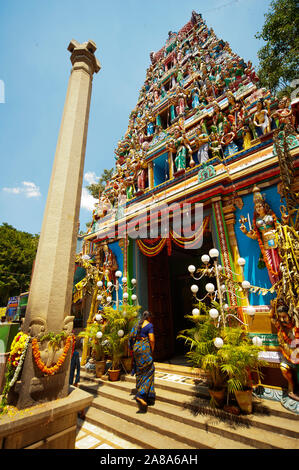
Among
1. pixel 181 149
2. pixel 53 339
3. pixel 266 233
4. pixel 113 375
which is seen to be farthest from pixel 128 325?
pixel 181 149

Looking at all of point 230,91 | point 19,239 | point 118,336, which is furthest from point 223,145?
point 19,239

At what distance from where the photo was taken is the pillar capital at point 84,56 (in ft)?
15.1

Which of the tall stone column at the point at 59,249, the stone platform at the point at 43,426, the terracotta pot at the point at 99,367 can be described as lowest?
the terracotta pot at the point at 99,367

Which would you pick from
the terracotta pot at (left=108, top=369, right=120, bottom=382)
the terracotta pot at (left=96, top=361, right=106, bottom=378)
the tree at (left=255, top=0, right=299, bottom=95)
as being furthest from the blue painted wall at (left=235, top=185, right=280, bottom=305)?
the tree at (left=255, top=0, right=299, bottom=95)

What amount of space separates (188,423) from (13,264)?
27.0 metres

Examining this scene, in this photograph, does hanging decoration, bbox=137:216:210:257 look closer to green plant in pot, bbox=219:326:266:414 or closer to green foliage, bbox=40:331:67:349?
green plant in pot, bbox=219:326:266:414

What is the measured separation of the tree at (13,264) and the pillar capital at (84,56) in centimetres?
2523

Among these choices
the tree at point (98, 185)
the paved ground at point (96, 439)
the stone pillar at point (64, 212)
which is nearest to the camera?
the stone pillar at point (64, 212)

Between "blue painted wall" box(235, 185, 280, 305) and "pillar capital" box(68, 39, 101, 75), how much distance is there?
509cm

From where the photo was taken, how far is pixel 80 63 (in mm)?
4586

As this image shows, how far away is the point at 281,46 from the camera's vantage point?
9828 mm

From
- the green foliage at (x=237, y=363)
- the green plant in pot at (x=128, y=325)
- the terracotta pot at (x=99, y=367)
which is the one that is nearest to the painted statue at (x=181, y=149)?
the green plant in pot at (x=128, y=325)

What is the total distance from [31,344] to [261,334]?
4.74m

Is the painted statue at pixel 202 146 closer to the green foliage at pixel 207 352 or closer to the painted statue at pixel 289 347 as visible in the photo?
the painted statue at pixel 289 347
